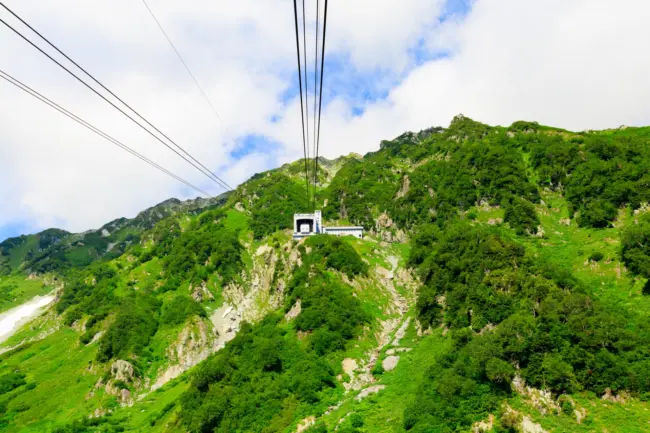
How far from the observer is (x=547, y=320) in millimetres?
40625

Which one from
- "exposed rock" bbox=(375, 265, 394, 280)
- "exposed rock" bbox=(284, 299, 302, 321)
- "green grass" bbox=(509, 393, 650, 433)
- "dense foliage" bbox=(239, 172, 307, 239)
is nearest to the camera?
"green grass" bbox=(509, 393, 650, 433)

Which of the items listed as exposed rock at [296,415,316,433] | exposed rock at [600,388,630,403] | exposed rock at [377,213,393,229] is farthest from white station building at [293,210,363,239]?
exposed rock at [600,388,630,403]

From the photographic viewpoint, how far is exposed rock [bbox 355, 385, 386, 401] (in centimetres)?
4783

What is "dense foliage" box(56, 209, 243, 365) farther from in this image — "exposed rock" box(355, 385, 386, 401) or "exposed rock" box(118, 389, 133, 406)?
"exposed rock" box(355, 385, 386, 401)

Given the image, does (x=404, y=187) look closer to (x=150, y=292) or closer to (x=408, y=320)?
(x=408, y=320)

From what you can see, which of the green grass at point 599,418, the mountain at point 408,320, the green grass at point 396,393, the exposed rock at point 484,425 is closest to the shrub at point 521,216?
the mountain at point 408,320

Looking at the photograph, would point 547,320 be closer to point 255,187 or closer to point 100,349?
point 100,349

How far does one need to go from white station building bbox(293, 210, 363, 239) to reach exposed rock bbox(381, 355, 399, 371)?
234 feet

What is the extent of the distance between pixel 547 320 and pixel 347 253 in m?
51.8

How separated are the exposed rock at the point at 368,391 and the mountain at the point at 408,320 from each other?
0.32 meters

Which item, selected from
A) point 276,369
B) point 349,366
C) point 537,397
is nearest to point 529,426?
point 537,397

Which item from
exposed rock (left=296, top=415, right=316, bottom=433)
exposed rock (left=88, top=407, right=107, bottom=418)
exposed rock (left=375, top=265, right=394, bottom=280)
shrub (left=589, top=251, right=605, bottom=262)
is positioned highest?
shrub (left=589, top=251, right=605, bottom=262)

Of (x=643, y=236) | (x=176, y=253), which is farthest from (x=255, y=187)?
(x=643, y=236)

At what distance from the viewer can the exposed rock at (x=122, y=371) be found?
8056 centimetres
